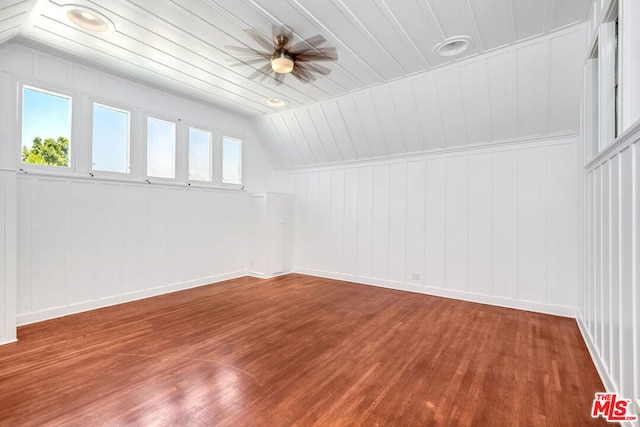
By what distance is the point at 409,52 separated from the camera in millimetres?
3348

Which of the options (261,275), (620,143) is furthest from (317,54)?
(261,275)

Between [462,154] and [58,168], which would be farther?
[462,154]

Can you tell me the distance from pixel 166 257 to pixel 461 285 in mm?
4778

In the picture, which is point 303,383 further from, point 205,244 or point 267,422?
point 205,244

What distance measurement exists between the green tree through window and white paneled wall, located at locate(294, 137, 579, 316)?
4.12 m

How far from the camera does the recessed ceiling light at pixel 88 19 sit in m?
2.68

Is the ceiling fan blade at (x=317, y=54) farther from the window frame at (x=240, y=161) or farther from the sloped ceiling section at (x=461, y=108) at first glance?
the window frame at (x=240, y=161)

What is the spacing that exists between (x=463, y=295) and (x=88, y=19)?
582 centimetres

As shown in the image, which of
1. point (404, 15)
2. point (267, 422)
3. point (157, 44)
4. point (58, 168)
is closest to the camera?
point (267, 422)

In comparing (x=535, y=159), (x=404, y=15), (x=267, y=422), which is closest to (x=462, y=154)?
(x=535, y=159)

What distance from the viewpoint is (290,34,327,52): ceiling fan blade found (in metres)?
2.98

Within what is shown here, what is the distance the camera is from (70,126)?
368cm

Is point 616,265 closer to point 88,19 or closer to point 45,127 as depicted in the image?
point 88,19

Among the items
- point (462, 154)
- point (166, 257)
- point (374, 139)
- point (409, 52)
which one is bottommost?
point (166, 257)
